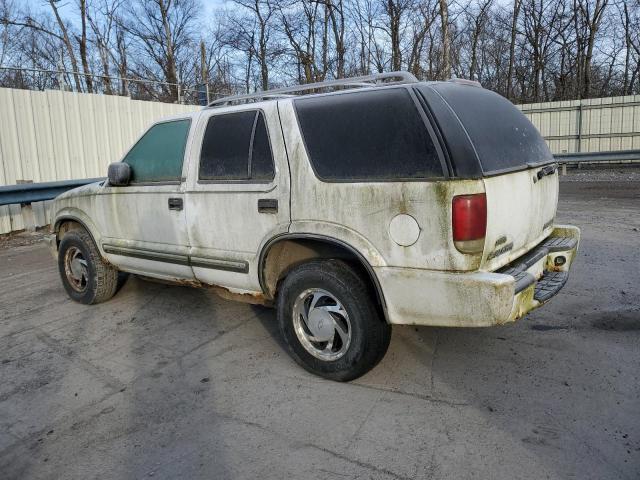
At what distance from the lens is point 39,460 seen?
2.81 meters

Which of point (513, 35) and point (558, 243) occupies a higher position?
point (513, 35)

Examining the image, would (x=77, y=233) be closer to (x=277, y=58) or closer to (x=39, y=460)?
(x=39, y=460)

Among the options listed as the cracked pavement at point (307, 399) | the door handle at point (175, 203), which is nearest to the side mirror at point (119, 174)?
the door handle at point (175, 203)

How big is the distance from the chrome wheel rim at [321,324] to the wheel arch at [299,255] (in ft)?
0.91

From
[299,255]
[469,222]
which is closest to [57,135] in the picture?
[299,255]

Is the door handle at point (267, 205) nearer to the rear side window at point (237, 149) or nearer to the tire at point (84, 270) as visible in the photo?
the rear side window at point (237, 149)

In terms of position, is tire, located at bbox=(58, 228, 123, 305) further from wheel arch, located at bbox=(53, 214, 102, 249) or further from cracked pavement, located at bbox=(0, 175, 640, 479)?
cracked pavement, located at bbox=(0, 175, 640, 479)

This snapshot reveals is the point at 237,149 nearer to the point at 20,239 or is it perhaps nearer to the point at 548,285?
the point at 548,285

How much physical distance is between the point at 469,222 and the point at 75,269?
14.0 ft

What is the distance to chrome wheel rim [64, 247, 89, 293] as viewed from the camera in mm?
5435

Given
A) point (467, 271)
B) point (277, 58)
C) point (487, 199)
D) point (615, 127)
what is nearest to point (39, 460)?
point (467, 271)

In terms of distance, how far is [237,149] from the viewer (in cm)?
392

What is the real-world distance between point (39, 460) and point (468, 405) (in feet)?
7.92

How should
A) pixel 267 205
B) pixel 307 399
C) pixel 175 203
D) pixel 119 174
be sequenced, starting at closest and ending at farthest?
pixel 307 399
pixel 267 205
pixel 175 203
pixel 119 174
